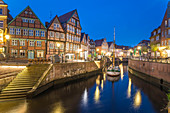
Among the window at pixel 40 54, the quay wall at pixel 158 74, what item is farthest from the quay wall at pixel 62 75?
the quay wall at pixel 158 74

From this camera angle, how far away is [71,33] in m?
38.2

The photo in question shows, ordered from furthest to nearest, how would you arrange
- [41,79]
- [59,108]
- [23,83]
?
[41,79] < [23,83] < [59,108]

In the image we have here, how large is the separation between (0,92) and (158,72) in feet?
85.4

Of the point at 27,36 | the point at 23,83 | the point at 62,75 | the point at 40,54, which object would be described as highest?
the point at 27,36

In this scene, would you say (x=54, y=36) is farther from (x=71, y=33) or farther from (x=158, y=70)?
(x=158, y=70)

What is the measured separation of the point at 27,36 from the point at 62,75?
16144mm

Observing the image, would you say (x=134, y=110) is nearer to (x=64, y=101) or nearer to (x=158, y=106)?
(x=158, y=106)

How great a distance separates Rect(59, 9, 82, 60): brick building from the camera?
36500mm

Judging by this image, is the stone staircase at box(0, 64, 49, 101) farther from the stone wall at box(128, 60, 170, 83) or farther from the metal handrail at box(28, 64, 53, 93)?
the stone wall at box(128, 60, 170, 83)

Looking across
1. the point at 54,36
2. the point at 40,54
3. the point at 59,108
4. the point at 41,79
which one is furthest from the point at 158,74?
the point at 40,54

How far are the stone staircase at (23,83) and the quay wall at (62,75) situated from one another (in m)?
0.99

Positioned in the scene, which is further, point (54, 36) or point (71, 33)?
point (71, 33)

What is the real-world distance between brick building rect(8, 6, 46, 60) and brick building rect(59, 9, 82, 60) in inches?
314

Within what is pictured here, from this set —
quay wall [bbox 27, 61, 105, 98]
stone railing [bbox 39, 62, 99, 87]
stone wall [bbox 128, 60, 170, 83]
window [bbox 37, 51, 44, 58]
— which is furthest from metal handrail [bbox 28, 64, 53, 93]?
stone wall [bbox 128, 60, 170, 83]
